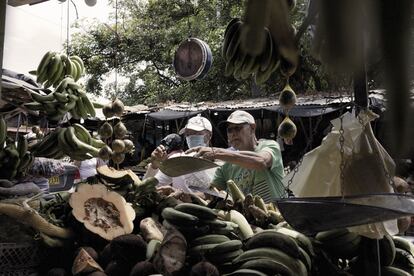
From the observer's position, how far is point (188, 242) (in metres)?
1.99

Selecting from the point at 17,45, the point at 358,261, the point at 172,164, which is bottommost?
the point at 358,261

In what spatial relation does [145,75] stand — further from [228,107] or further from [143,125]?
[228,107]

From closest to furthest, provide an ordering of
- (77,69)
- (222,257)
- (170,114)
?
1. (222,257)
2. (77,69)
3. (170,114)

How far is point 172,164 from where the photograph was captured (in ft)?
6.65

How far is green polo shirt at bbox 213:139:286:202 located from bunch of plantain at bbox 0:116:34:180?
3.76 ft

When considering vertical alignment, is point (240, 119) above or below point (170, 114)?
above

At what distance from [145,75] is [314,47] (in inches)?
512

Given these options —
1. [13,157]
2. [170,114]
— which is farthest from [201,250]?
[170,114]

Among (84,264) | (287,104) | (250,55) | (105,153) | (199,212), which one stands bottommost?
(84,264)

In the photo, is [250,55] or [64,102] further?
[64,102]

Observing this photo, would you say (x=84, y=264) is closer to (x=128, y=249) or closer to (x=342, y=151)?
(x=128, y=249)

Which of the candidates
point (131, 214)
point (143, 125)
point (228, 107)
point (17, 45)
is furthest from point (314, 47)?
point (143, 125)

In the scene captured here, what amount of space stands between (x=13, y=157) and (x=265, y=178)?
144 centimetres

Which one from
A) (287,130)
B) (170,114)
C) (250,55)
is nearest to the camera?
(250,55)
